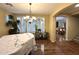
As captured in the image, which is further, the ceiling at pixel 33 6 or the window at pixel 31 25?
the window at pixel 31 25

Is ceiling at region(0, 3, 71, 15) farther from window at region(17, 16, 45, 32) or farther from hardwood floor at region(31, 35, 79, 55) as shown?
window at region(17, 16, 45, 32)

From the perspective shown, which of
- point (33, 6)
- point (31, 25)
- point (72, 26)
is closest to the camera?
point (33, 6)

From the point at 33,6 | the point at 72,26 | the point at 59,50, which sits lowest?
the point at 59,50

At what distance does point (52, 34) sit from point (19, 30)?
233 centimetres

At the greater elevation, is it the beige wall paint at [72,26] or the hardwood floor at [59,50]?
the beige wall paint at [72,26]

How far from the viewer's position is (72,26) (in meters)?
7.61

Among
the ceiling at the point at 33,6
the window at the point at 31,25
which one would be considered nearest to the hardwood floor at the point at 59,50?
the ceiling at the point at 33,6

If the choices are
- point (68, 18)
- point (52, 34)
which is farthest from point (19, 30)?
point (68, 18)

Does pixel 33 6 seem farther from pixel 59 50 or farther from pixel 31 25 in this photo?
pixel 31 25

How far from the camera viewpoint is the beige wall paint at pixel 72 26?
7570mm

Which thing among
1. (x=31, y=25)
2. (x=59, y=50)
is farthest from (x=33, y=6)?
(x=31, y=25)

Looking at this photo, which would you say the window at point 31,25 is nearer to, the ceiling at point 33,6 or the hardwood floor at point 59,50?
the ceiling at point 33,6

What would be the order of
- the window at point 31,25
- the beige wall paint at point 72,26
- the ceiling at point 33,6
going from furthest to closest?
the window at point 31,25 → the beige wall paint at point 72,26 → the ceiling at point 33,6
